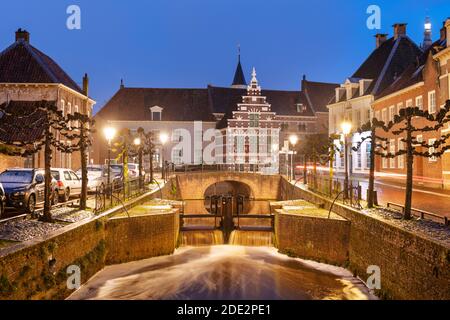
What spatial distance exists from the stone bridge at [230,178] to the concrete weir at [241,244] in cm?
1536

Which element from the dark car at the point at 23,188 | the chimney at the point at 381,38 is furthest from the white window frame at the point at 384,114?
the dark car at the point at 23,188

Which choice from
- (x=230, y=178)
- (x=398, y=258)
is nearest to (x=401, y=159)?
(x=230, y=178)

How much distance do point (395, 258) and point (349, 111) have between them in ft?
120

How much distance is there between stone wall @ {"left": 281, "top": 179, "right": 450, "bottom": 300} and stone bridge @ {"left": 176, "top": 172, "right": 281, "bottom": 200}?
27.4 meters

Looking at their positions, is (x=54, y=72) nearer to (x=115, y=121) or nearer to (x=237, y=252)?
(x=115, y=121)

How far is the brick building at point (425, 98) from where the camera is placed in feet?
88.0

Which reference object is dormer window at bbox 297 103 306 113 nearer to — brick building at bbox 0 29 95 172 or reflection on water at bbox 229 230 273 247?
brick building at bbox 0 29 95 172

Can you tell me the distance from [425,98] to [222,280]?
68.9 ft

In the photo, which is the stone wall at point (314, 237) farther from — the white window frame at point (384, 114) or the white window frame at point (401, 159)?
the white window frame at point (384, 114)

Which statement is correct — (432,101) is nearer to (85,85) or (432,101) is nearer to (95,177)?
(95,177)

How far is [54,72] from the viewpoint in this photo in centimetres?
4141

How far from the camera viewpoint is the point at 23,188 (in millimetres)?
17109

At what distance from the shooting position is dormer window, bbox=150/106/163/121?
65062mm
